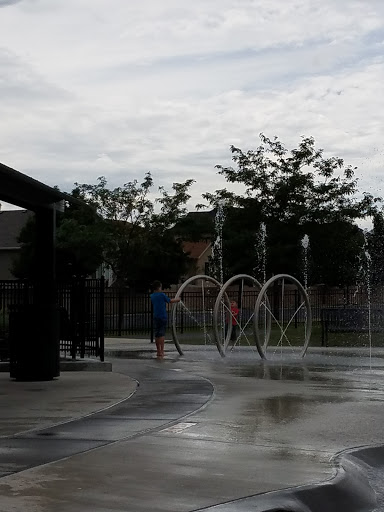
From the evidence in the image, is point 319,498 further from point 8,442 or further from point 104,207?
point 104,207

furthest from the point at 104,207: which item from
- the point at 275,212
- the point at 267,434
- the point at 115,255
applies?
the point at 267,434

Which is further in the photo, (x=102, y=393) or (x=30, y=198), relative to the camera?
(x=30, y=198)

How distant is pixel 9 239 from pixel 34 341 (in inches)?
2182

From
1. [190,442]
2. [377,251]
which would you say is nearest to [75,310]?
[190,442]

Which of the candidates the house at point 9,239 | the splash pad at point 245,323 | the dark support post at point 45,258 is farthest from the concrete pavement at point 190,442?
the house at point 9,239

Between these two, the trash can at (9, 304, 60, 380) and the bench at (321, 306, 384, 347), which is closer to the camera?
the trash can at (9, 304, 60, 380)

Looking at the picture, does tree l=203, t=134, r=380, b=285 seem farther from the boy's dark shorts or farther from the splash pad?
the boy's dark shorts

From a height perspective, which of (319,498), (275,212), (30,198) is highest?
(275,212)

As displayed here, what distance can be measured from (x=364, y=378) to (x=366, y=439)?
6.76 metres

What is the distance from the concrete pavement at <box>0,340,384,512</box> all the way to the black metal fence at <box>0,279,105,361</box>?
1683 mm

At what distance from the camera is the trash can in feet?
49.7

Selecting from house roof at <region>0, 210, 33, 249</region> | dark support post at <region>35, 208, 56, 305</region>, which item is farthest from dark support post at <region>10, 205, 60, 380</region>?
house roof at <region>0, 210, 33, 249</region>

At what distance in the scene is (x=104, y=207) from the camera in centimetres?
5112

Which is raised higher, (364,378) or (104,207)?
(104,207)
